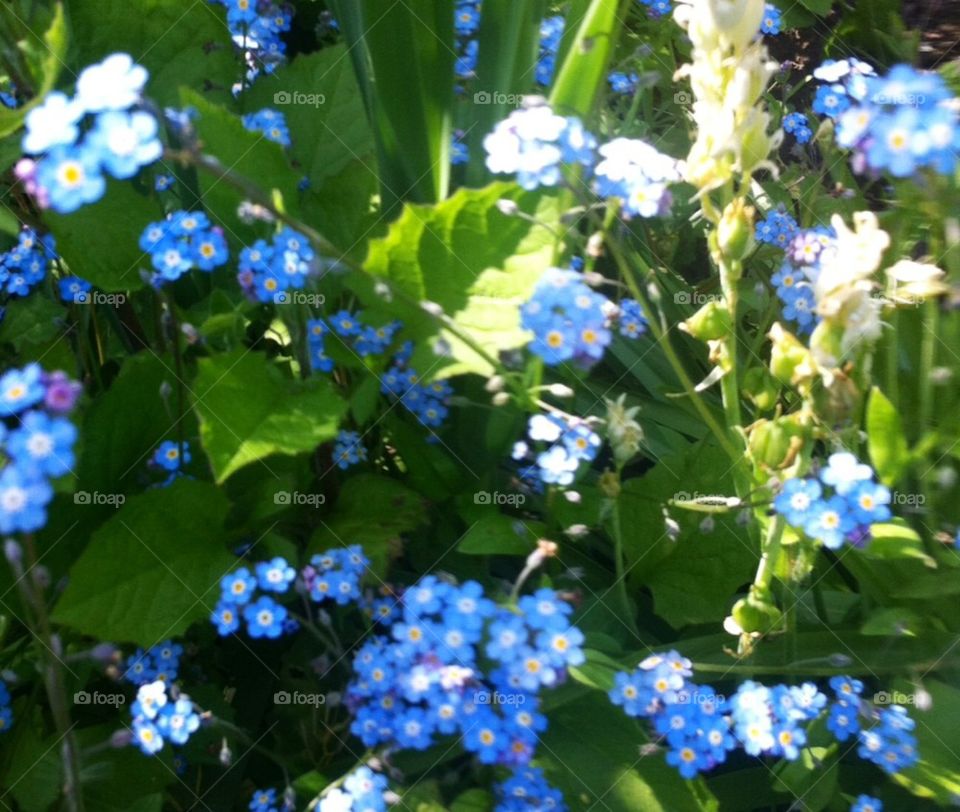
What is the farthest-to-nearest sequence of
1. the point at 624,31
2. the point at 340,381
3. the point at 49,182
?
the point at 624,31, the point at 340,381, the point at 49,182

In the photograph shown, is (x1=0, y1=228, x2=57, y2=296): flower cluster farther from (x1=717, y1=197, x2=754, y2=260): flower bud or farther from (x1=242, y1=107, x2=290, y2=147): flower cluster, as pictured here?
(x1=717, y1=197, x2=754, y2=260): flower bud

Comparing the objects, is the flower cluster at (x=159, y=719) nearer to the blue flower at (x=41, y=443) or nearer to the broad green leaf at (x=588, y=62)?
the blue flower at (x=41, y=443)

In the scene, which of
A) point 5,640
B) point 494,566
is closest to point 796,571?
point 494,566

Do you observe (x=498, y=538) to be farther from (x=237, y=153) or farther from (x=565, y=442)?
(x=237, y=153)

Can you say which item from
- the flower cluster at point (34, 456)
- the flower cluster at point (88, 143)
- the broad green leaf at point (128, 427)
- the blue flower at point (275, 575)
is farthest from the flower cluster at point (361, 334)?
the flower cluster at point (34, 456)

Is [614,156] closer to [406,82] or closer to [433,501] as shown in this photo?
[406,82]

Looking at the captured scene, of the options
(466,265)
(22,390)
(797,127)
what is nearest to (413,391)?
(466,265)
